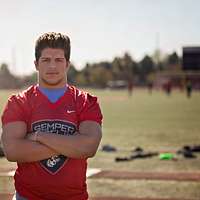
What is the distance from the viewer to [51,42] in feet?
9.14

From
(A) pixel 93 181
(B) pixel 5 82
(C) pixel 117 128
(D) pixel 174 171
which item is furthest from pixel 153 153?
(B) pixel 5 82

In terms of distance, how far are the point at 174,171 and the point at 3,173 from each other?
2880 millimetres

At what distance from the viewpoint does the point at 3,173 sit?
8234 millimetres

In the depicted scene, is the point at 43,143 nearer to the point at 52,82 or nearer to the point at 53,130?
the point at 53,130

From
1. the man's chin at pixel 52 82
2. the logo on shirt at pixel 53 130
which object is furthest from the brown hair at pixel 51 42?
the logo on shirt at pixel 53 130

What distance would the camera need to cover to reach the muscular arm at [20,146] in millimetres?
2721

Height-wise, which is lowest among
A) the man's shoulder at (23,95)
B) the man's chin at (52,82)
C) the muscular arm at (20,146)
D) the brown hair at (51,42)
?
the muscular arm at (20,146)

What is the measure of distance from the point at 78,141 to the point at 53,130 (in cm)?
15

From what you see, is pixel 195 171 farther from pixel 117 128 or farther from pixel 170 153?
pixel 117 128

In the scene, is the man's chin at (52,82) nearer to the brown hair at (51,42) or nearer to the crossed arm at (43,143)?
the brown hair at (51,42)

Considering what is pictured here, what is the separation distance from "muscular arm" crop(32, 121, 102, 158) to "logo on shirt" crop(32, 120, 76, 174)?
0.05 m

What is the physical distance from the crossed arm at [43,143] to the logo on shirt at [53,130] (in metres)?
0.04

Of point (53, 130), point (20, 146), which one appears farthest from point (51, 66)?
point (20, 146)

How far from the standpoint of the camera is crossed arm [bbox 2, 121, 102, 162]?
2721mm
